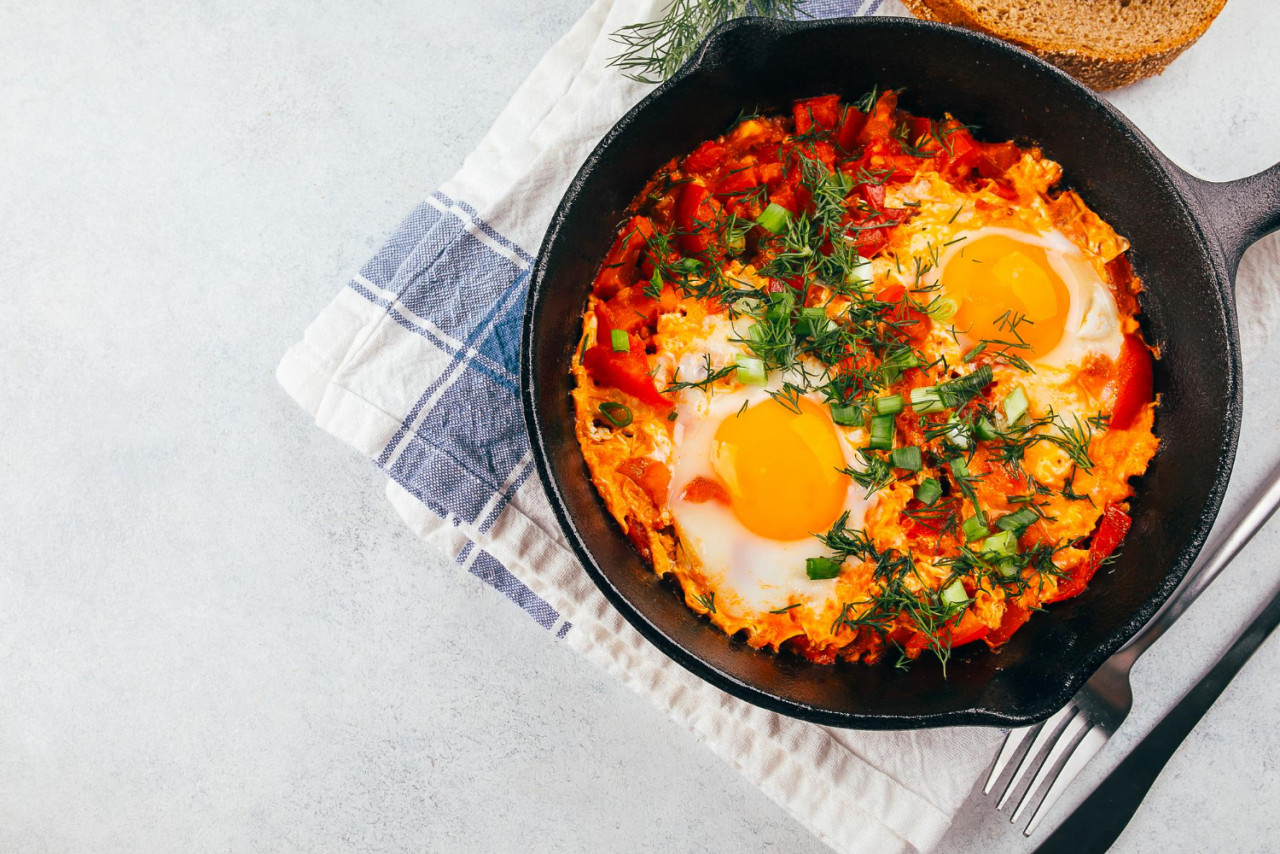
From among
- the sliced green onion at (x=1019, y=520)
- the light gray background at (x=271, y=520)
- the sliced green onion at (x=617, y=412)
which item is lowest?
the light gray background at (x=271, y=520)

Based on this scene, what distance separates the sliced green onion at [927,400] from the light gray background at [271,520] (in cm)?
161

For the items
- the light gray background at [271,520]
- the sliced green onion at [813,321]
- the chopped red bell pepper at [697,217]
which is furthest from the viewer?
the light gray background at [271,520]

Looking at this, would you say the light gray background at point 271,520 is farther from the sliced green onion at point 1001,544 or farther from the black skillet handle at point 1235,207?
the sliced green onion at point 1001,544

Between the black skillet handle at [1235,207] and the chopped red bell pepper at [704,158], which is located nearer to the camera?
the black skillet handle at [1235,207]

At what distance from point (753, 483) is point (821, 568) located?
346mm

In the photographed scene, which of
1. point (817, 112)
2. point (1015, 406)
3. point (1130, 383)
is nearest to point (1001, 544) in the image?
point (1015, 406)

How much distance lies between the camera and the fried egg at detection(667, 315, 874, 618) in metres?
2.79

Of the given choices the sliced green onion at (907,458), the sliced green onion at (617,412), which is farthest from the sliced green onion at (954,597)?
the sliced green onion at (617,412)

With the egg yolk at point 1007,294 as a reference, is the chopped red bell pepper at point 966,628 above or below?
below

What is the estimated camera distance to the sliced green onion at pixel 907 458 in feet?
9.09

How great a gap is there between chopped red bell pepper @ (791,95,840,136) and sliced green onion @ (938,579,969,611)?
161 cm

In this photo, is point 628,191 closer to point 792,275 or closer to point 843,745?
point 792,275

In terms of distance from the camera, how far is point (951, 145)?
3006mm

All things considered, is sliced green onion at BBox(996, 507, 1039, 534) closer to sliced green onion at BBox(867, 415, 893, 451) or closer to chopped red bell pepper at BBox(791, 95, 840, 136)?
sliced green onion at BBox(867, 415, 893, 451)
